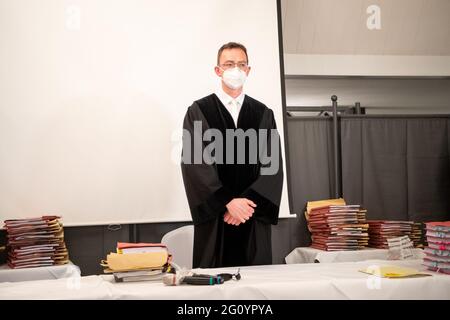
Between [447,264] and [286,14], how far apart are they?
116 inches

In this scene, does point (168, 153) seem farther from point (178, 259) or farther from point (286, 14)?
point (286, 14)

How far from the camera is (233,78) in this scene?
3.59 m

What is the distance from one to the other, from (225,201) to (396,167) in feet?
6.54

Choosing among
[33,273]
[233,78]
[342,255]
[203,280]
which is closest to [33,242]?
[33,273]

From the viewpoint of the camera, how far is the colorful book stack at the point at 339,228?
3.96 m

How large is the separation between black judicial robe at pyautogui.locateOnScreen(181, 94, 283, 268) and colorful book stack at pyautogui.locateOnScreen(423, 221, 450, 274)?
1.20 metres

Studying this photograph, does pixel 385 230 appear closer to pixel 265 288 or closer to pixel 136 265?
pixel 265 288

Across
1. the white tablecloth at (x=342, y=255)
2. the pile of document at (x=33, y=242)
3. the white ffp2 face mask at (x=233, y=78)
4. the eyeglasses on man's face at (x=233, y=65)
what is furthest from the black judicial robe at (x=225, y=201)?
the pile of document at (x=33, y=242)

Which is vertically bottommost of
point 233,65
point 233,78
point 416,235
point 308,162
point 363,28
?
point 416,235

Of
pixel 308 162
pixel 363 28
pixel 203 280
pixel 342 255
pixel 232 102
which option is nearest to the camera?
pixel 203 280

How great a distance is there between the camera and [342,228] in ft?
13.0

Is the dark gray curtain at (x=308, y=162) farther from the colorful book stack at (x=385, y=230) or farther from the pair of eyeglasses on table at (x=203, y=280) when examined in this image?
the pair of eyeglasses on table at (x=203, y=280)

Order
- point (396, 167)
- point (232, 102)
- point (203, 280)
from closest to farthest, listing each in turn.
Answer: point (203, 280), point (232, 102), point (396, 167)
